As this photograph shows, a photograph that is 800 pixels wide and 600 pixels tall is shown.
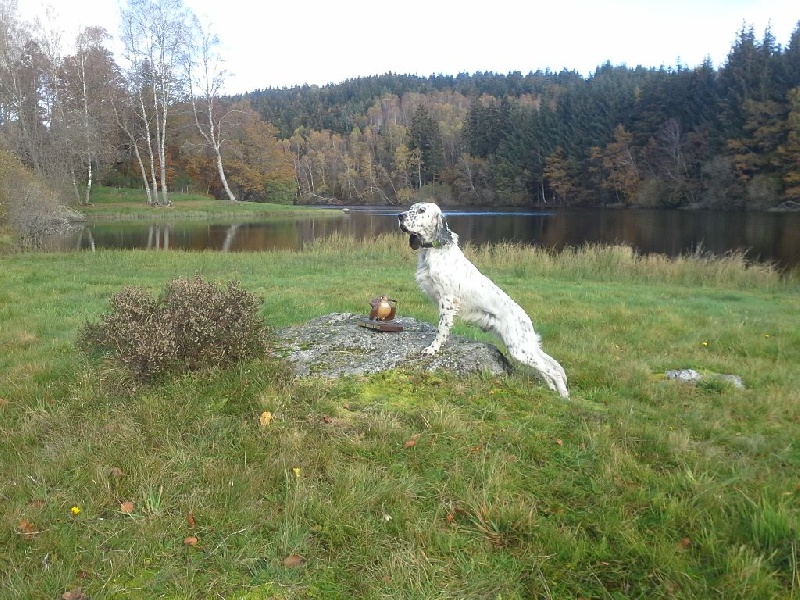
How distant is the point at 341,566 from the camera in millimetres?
2783

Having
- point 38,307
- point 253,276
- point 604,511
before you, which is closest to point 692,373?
point 604,511

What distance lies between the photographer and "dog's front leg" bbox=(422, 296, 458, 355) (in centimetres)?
531

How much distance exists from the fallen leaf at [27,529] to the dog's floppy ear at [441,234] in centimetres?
363

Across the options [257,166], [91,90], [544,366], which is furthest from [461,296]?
[257,166]

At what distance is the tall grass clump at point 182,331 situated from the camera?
15.6 feet

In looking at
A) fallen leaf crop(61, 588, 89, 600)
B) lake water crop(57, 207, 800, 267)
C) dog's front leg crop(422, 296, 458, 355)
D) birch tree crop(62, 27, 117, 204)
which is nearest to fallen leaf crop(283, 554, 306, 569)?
fallen leaf crop(61, 588, 89, 600)

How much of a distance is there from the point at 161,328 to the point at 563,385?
3469 mm

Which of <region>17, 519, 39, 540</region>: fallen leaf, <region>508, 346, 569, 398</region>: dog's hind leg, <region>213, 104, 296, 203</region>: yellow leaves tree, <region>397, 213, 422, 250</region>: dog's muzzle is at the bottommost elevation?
<region>17, 519, 39, 540</region>: fallen leaf

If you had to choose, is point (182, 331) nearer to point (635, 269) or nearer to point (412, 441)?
point (412, 441)

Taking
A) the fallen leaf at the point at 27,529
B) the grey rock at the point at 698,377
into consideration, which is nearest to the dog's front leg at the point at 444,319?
the grey rock at the point at 698,377

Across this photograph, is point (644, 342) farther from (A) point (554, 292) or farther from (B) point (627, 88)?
(B) point (627, 88)

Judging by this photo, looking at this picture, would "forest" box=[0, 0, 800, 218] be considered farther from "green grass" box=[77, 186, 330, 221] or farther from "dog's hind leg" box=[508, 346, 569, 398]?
"dog's hind leg" box=[508, 346, 569, 398]

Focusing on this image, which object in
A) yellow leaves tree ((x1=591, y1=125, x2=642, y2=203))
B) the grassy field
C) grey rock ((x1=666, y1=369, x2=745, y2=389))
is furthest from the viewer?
yellow leaves tree ((x1=591, y1=125, x2=642, y2=203))

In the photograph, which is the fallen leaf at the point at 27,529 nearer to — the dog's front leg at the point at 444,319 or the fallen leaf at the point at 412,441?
the fallen leaf at the point at 412,441
